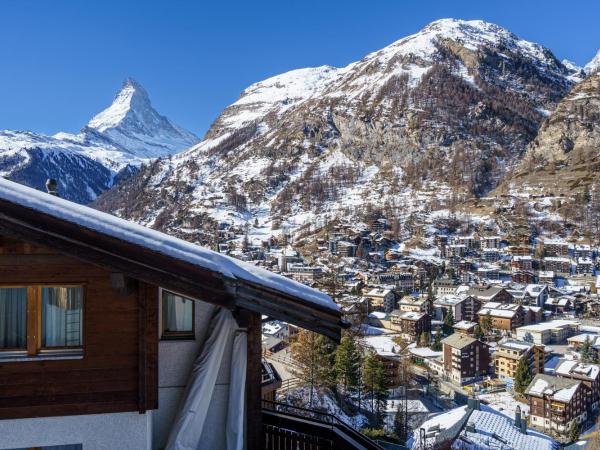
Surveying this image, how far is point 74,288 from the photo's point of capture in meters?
3.83

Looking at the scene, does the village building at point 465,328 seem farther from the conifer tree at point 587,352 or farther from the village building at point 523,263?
the village building at point 523,263

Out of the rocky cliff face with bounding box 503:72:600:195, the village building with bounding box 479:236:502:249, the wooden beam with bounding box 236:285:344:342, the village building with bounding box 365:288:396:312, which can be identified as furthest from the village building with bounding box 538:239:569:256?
the wooden beam with bounding box 236:285:344:342

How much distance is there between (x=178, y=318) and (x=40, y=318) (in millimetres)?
1163

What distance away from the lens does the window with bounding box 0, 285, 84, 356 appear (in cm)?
370

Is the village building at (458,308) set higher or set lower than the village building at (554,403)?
higher

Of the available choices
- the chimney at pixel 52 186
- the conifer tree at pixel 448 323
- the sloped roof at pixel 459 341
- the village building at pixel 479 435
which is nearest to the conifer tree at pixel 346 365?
the village building at pixel 479 435

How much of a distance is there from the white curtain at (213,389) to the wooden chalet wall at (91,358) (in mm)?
384

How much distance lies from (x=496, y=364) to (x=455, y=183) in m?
107

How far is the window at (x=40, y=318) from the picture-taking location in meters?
3.70

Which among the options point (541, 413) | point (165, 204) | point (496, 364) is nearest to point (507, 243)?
point (496, 364)

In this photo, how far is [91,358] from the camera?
3789mm

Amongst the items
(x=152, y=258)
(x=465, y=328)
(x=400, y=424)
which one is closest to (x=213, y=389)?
(x=152, y=258)

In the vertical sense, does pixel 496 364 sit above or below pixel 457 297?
below

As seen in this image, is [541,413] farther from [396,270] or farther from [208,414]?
[396,270]
